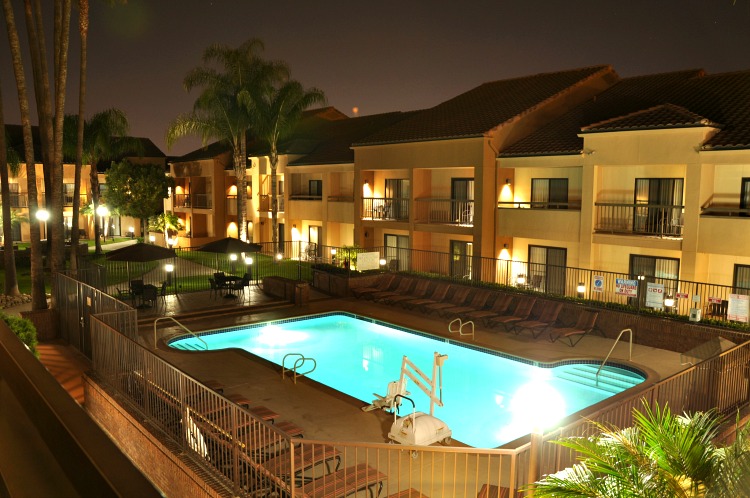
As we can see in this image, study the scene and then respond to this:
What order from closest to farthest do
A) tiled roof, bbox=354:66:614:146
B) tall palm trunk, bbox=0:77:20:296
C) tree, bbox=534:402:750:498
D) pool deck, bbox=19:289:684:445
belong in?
tree, bbox=534:402:750:498
pool deck, bbox=19:289:684:445
tall palm trunk, bbox=0:77:20:296
tiled roof, bbox=354:66:614:146

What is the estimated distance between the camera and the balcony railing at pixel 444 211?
2695 cm

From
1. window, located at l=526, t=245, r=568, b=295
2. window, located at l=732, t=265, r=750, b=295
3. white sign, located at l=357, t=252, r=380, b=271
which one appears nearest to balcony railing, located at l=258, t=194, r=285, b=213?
white sign, located at l=357, t=252, r=380, b=271

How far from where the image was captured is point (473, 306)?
68.3ft

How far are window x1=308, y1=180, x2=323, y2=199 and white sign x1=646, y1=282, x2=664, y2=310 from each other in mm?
22000

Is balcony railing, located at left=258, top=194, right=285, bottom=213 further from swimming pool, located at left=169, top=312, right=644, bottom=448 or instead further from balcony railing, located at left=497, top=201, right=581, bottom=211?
swimming pool, located at left=169, top=312, right=644, bottom=448

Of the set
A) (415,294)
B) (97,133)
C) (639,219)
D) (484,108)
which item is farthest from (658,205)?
(97,133)

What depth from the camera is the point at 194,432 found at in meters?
9.05

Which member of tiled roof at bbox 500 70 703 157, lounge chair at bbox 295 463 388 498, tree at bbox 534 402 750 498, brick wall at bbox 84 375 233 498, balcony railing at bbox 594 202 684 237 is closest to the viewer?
tree at bbox 534 402 750 498

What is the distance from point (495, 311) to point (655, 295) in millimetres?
4814

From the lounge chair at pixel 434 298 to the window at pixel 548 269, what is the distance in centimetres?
336

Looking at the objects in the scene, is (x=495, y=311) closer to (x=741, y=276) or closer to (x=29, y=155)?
(x=741, y=276)

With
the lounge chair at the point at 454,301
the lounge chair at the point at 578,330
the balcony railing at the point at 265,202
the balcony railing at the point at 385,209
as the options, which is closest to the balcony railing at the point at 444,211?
the balcony railing at the point at 385,209

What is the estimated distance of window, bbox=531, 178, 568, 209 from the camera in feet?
80.6

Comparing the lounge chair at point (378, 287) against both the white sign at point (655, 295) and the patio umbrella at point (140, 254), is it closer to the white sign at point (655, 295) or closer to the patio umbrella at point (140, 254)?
the patio umbrella at point (140, 254)
